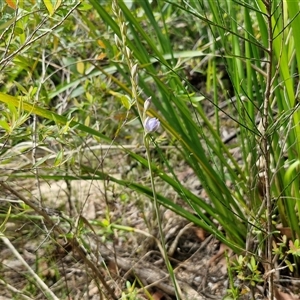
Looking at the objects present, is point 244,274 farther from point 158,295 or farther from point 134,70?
point 134,70

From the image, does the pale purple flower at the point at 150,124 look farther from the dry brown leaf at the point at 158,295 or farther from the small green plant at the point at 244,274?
the dry brown leaf at the point at 158,295

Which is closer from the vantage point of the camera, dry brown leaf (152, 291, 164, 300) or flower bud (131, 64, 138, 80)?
flower bud (131, 64, 138, 80)

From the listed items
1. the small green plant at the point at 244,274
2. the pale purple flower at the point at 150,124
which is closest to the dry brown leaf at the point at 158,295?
the small green plant at the point at 244,274

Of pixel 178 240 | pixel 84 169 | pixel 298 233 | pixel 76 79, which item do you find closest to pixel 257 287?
pixel 298 233

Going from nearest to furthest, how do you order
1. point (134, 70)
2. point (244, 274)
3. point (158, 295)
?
point (134, 70) < point (244, 274) < point (158, 295)

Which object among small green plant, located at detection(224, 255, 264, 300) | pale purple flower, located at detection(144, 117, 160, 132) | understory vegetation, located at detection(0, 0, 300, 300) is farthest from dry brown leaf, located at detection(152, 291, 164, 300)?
pale purple flower, located at detection(144, 117, 160, 132)

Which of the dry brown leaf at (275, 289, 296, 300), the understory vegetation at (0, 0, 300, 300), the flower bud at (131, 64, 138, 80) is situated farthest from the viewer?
the dry brown leaf at (275, 289, 296, 300)

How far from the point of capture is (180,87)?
1060mm

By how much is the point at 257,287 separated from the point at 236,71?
440 millimetres

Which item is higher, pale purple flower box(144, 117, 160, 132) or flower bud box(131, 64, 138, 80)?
flower bud box(131, 64, 138, 80)

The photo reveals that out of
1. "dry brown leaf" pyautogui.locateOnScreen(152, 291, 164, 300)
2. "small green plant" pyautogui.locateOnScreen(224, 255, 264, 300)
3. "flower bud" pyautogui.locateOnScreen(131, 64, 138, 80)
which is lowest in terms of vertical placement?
"dry brown leaf" pyautogui.locateOnScreen(152, 291, 164, 300)

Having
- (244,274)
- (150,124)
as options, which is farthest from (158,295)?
(150,124)

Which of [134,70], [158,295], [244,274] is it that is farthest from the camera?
[158,295]

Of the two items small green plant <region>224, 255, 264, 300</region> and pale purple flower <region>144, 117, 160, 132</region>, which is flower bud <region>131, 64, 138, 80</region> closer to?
pale purple flower <region>144, 117, 160, 132</region>
